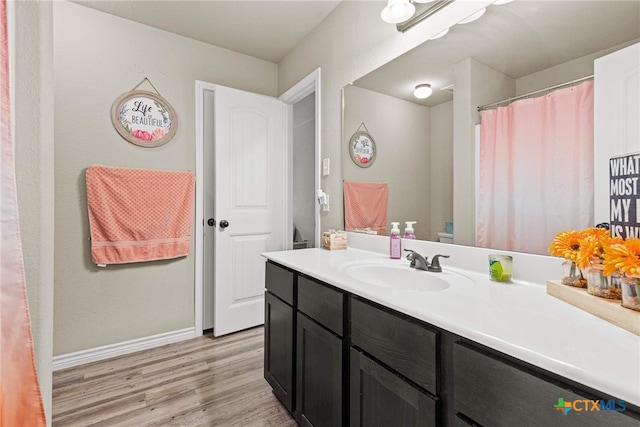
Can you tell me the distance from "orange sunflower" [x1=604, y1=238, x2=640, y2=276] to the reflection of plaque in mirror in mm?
1226

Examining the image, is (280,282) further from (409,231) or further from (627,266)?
(627,266)

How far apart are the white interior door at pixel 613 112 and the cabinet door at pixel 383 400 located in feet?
2.53

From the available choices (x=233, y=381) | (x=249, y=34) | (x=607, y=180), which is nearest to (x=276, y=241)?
(x=233, y=381)

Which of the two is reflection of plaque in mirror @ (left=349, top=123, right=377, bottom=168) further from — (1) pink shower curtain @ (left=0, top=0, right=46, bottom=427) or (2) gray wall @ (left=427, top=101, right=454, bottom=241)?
(1) pink shower curtain @ (left=0, top=0, right=46, bottom=427)

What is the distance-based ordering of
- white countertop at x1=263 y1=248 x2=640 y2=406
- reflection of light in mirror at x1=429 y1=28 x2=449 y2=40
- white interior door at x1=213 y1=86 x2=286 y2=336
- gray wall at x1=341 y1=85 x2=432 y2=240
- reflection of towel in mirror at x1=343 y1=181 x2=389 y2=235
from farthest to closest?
white interior door at x1=213 y1=86 x2=286 y2=336 → reflection of towel in mirror at x1=343 y1=181 x2=389 y2=235 → gray wall at x1=341 y1=85 x2=432 y2=240 → reflection of light in mirror at x1=429 y1=28 x2=449 y2=40 → white countertop at x1=263 y1=248 x2=640 y2=406

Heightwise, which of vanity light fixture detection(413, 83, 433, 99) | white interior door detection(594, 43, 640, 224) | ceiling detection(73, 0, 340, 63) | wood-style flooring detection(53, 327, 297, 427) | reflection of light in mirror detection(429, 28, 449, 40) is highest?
ceiling detection(73, 0, 340, 63)

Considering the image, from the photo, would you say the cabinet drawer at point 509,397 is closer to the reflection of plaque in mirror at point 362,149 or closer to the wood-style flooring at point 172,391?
the wood-style flooring at point 172,391

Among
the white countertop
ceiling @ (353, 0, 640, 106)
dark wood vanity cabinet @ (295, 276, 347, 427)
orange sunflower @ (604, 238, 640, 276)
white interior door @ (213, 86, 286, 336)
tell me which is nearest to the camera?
the white countertop

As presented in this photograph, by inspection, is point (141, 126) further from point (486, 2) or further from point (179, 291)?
point (486, 2)

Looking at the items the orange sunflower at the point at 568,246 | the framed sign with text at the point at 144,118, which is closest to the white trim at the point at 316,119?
the framed sign with text at the point at 144,118

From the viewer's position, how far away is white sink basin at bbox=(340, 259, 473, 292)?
3.67 ft

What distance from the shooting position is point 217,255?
2406mm

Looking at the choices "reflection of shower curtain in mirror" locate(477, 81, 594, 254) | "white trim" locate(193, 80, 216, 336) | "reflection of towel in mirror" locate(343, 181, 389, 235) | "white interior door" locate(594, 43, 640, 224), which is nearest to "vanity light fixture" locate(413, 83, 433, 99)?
"reflection of shower curtain in mirror" locate(477, 81, 594, 254)

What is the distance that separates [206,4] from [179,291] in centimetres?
217
